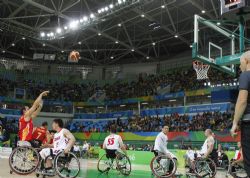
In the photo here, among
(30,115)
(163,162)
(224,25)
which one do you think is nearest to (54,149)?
(30,115)

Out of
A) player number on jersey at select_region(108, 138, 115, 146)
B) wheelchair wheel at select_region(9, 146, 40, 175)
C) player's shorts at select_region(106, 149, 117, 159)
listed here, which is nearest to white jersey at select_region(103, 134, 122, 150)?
player number on jersey at select_region(108, 138, 115, 146)

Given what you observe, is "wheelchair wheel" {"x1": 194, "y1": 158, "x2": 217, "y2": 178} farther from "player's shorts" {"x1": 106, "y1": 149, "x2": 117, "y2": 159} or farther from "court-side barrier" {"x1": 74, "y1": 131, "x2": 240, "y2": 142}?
"court-side barrier" {"x1": 74, "y1": 131, "x2": 240, "y2": 142}

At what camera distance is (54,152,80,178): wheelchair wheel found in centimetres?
823

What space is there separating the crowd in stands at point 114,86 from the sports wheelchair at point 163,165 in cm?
2257

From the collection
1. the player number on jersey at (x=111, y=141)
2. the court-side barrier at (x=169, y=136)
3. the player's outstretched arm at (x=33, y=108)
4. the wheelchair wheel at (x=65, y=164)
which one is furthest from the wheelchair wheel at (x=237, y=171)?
the court-side barrier at (x=169, y=136)

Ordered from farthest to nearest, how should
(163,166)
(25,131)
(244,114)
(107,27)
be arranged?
1. (107,27)
2. (163,166)
3. (25,131)
4. (244,114)

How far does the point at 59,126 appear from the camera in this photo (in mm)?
8828

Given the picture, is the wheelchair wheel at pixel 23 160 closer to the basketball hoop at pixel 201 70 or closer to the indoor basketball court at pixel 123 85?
the indoor basketball court at pixel 123 85

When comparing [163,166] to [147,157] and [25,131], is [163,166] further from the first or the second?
[147,157]

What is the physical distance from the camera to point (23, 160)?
8508 millimetres

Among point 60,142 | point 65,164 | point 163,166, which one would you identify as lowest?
point 163,166

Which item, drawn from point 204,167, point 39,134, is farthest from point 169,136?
point 39,134

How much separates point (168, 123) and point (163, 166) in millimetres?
20086

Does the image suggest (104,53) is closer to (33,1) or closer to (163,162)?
(33,1)
